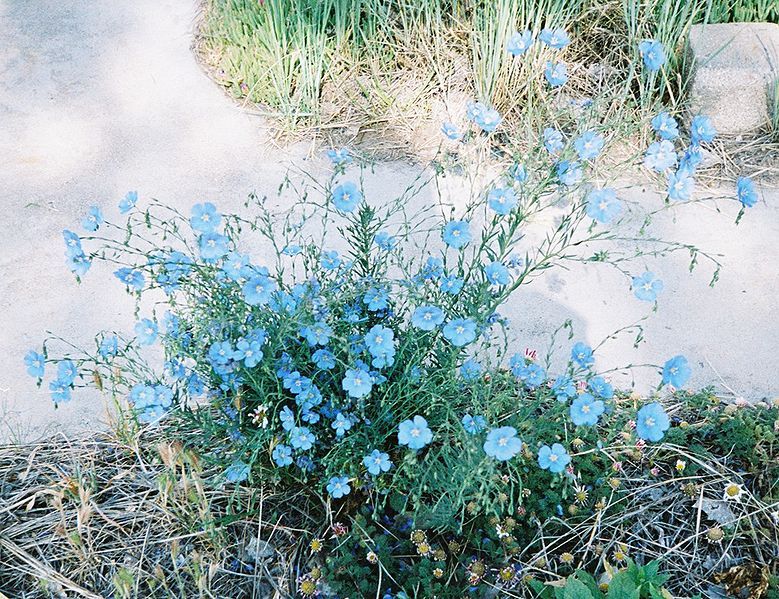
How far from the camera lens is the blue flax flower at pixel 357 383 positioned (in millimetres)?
1805

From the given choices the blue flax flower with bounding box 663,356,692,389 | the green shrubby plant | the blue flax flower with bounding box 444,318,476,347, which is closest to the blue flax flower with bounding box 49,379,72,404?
the green shrubby plant

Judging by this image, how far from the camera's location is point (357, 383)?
1812 millimetres

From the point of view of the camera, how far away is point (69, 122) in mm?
3418

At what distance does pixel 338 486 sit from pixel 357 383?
0.28 m

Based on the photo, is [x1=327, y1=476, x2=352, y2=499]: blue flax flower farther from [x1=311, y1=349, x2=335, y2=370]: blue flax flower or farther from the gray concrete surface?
the gray concrete surface

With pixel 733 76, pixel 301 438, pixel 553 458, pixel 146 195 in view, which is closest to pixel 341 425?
pixel 301 438

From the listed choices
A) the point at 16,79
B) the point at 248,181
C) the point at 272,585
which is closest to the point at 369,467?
the point at 272,585

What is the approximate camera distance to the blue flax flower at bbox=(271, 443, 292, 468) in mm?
1911

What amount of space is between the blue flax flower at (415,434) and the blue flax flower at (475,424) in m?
0.09

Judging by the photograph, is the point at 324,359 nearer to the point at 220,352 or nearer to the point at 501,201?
the point at 220,352

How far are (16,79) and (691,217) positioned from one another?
8.81 ft

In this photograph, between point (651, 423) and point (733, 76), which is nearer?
point (651, 423)

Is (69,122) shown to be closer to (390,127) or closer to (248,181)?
(248,181)

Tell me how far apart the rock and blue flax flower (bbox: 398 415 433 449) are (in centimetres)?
211
